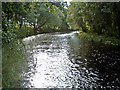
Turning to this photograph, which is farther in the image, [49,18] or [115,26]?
[49,18]

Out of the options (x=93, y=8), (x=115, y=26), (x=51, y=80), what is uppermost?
(x=93, y=8)

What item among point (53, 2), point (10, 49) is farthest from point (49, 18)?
point (53, 2)

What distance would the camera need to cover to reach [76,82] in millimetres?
7121

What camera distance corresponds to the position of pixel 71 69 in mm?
9242

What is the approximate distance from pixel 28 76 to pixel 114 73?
212 inches

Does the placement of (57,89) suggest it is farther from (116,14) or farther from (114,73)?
(116,14)

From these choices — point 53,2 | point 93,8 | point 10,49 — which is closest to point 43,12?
point 93,8

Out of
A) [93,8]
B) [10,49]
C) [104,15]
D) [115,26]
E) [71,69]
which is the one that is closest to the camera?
[71,69]

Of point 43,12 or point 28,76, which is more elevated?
point 43,12

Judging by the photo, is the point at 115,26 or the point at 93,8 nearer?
the point at 115,26

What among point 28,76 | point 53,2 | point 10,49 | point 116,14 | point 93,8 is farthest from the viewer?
point 93,8

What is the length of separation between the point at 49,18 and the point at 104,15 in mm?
37928

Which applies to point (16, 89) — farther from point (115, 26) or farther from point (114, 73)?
point (115, 26)

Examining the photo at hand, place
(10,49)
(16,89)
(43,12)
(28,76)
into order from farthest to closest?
(43,12)
(10,49)
(28,76)
(16,89)
